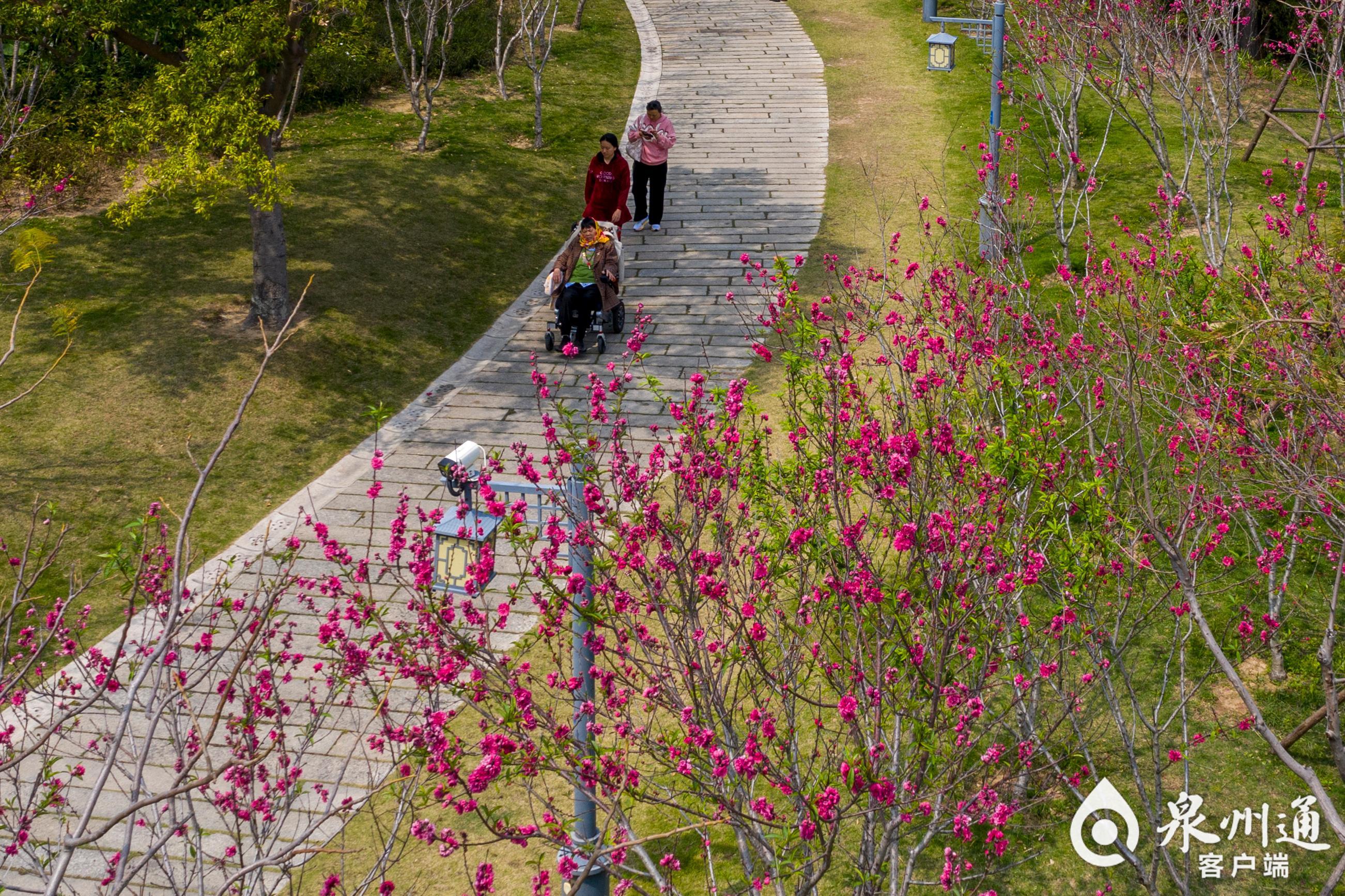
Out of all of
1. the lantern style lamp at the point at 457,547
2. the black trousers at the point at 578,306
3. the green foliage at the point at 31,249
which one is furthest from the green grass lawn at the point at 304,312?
the lantern style lamp at the point at 457,547

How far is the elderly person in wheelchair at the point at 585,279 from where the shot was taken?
1139 cm

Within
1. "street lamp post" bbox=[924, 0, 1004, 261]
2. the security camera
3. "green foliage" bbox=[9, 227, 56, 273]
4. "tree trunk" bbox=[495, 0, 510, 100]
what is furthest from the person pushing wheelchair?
"tree trunk" bbox=[495, 0, 510, 100]

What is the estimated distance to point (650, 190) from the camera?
14594 mm

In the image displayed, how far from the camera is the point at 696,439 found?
5.48 m

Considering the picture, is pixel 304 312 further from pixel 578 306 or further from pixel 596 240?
pixel 596 240

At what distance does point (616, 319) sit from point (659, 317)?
0.86 meters

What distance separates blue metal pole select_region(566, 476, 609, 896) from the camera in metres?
5.09

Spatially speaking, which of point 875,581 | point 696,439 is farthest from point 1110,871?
point 696,439

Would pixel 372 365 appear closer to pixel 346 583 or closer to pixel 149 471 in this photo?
pixel 149 471

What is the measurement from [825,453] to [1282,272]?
4503 mm

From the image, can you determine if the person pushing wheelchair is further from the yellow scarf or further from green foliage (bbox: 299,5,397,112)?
green foliage (bbox: 299,5,397,112)

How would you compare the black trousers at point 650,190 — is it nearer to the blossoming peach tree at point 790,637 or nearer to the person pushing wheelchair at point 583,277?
the person pushing wheelchair at point 583,277

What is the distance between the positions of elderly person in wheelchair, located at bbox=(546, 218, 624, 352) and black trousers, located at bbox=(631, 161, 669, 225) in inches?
102

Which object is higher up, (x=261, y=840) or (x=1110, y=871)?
(x=261, y=840)
